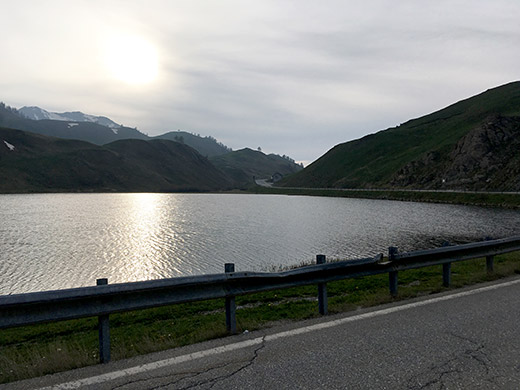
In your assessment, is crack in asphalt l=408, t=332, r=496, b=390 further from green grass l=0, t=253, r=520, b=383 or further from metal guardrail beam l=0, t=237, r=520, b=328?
metal guardrail beam l=0, t=237, r=520, b=328

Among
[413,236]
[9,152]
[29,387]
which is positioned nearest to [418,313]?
[29,387]

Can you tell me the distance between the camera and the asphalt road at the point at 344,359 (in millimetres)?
4449

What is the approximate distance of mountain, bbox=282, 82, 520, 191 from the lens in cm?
8600

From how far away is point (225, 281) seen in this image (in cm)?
645

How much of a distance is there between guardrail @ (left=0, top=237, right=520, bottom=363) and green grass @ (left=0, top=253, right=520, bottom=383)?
20.5 inches

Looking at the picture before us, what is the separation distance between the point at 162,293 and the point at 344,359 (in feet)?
9.37

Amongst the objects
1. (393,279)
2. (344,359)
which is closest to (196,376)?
(344,359)

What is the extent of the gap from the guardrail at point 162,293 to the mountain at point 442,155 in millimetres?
74002

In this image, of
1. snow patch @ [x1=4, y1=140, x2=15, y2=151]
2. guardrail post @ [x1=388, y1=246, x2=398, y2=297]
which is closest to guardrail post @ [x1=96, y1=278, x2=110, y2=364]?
guardrail post @ [x1=388, y1=246, x2=398, y2=297]

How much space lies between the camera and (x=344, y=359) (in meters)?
5.07

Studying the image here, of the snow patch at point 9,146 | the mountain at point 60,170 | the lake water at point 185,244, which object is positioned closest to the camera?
the lake water at point 185,244

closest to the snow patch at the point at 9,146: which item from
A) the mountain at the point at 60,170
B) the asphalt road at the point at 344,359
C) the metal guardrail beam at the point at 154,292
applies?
the mountain at the point at 60,170

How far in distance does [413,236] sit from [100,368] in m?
33.2

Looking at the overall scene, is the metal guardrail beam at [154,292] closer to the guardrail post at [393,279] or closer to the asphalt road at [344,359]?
the guardrail post at [393,279]
